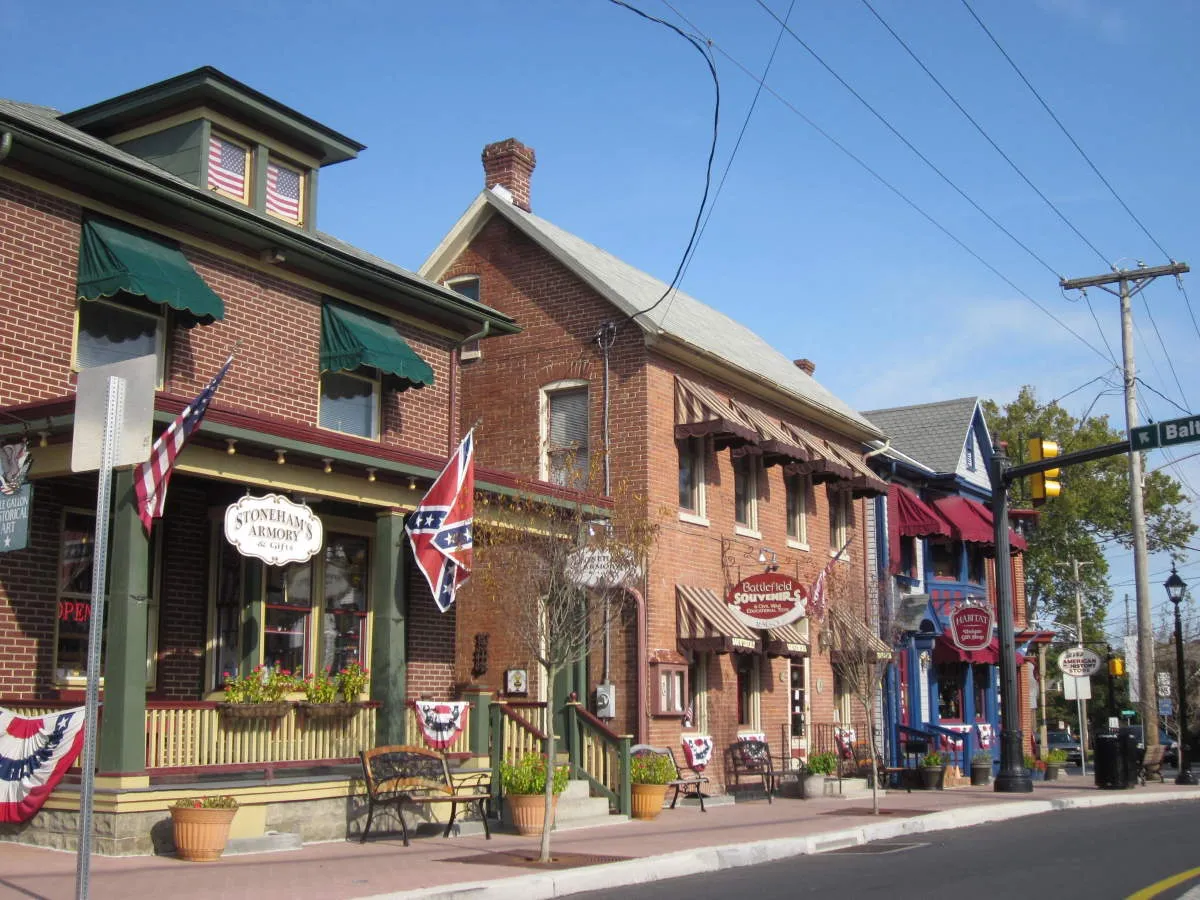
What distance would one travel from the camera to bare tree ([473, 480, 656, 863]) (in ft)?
45.0

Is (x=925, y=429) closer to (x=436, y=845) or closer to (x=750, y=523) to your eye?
(x=750, y=523)

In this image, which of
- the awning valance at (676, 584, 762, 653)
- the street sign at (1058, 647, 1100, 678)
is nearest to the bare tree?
the awning valance at (676, 584, 762, 653)

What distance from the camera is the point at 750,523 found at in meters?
24.6

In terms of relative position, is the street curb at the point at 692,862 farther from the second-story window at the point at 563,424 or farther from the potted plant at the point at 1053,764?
the potted plant at the point at 1053,764

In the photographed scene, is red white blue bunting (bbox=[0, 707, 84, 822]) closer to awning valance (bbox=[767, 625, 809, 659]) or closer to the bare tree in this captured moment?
the bare tree

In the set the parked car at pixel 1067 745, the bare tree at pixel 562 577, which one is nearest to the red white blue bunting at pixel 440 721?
the bare tree at pixel 562 577

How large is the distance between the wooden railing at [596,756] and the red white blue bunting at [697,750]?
150 inches

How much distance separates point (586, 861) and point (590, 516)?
4768 millimetres

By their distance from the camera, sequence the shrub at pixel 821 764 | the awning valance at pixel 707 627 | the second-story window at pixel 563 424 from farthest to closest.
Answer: the shrub at pixel 821 764 → the second-story window at pixel 563 424 → the awning valance at pixel 707 627

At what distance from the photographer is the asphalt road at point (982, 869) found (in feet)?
36.7

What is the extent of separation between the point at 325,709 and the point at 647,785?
4910 mm

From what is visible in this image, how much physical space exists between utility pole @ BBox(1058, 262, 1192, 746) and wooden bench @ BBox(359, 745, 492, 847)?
2090 cm

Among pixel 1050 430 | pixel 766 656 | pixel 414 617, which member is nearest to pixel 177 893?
pixel 414 617

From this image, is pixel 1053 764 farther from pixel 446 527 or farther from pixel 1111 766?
pixel 446 527
